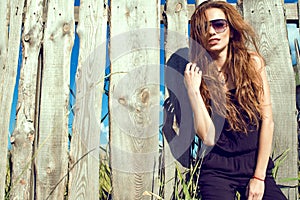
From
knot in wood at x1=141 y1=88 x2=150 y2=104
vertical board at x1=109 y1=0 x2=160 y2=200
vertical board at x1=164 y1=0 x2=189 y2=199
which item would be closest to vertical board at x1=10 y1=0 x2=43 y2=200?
vertical board at x1=109 y1=0 x2=160 y2=200

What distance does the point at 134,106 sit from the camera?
2.52 m

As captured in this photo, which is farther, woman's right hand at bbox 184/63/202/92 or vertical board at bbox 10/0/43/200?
vertical board at bbox 10/0/43/200

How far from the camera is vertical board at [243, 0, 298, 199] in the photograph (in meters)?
2.55

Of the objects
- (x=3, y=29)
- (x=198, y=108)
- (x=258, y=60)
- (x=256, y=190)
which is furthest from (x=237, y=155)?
(x=3, y=29)

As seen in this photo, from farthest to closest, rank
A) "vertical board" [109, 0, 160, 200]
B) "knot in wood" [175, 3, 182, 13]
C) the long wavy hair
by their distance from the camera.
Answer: "knot in wood" [175, 3, 182, 13], "vertical board" [109, 0, 160, 200], the long wavy hair

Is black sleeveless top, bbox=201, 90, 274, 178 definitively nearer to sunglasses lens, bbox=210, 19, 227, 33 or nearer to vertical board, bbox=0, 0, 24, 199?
sunglasses lens, bbox=210, 19, 227, 33

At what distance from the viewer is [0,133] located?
268cm

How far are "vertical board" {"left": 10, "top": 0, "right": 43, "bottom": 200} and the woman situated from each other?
1.05m

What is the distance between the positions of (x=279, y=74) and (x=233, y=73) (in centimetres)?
41

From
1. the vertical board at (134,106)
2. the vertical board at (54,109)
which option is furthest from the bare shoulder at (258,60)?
the vertical board at (54,109)

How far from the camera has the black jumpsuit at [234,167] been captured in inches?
88.9

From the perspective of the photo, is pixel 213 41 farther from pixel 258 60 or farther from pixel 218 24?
pixel 258 60

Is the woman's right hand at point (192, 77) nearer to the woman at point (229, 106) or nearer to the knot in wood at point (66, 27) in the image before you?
the woman at point (229, 106)

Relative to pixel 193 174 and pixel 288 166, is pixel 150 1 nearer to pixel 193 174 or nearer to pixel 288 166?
pixel 193 174
